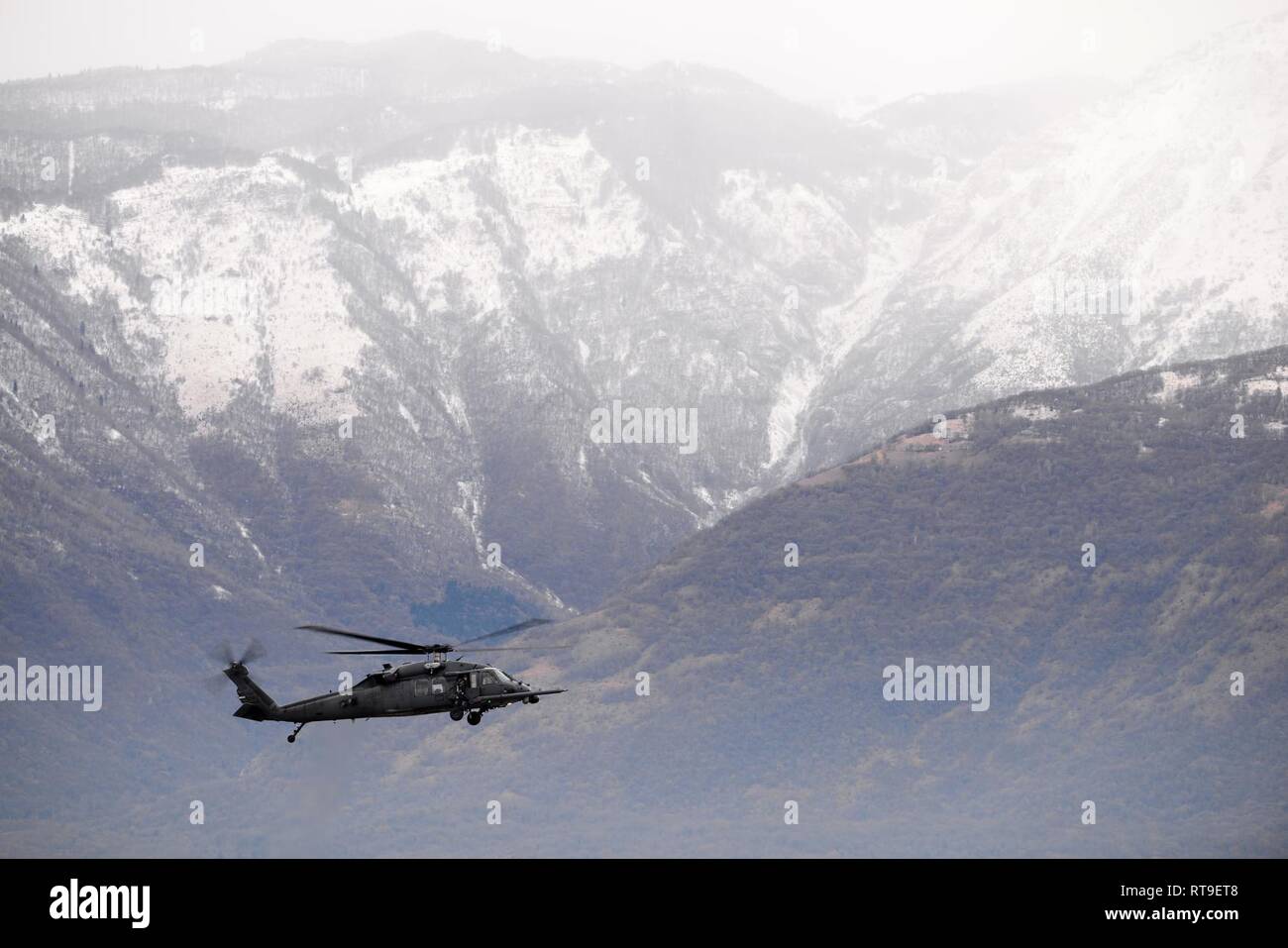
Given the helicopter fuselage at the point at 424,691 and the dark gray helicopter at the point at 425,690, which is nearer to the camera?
the dark gray helicopter at the point at 425,690

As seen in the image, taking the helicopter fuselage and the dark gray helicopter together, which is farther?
the helicopter fuselage
